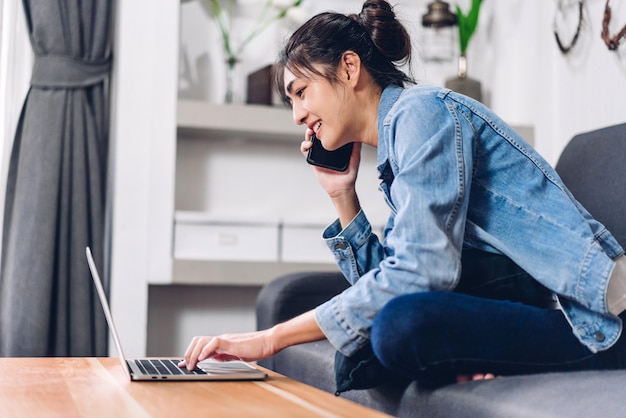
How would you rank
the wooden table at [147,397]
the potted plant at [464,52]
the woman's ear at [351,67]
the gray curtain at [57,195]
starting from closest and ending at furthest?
the wooden table at [147,397], the woman's ear at [351,67], the gray curtain at [57,195], the potted plant at [464,52]

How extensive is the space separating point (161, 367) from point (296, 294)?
761 mm

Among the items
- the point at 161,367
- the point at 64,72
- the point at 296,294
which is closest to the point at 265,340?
the point at 161,367

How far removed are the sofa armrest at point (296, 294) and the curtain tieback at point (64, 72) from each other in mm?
1124

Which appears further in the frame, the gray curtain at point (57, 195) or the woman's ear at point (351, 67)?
the gray curtain at point (57, 195)

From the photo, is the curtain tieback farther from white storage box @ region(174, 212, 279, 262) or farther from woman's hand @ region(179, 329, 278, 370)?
woman's hand @ region(179, 329, 278, 370)

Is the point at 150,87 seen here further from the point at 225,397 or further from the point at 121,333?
the point at 225,397

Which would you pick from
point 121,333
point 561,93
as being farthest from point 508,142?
point 121,333

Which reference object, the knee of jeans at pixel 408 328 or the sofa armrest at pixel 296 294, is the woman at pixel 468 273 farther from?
the sofa armrest at pixel 296 294

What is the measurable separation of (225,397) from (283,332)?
0.23 meters

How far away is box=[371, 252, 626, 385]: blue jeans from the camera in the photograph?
3.52 ft

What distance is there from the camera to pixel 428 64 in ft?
10.0

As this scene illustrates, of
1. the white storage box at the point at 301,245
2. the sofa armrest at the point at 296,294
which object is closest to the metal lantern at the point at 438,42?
the white storage box at the point at 301,245

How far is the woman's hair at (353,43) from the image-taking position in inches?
54.9

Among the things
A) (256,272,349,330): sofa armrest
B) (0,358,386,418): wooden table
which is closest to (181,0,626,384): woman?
(0,358,386,418): wooden table
